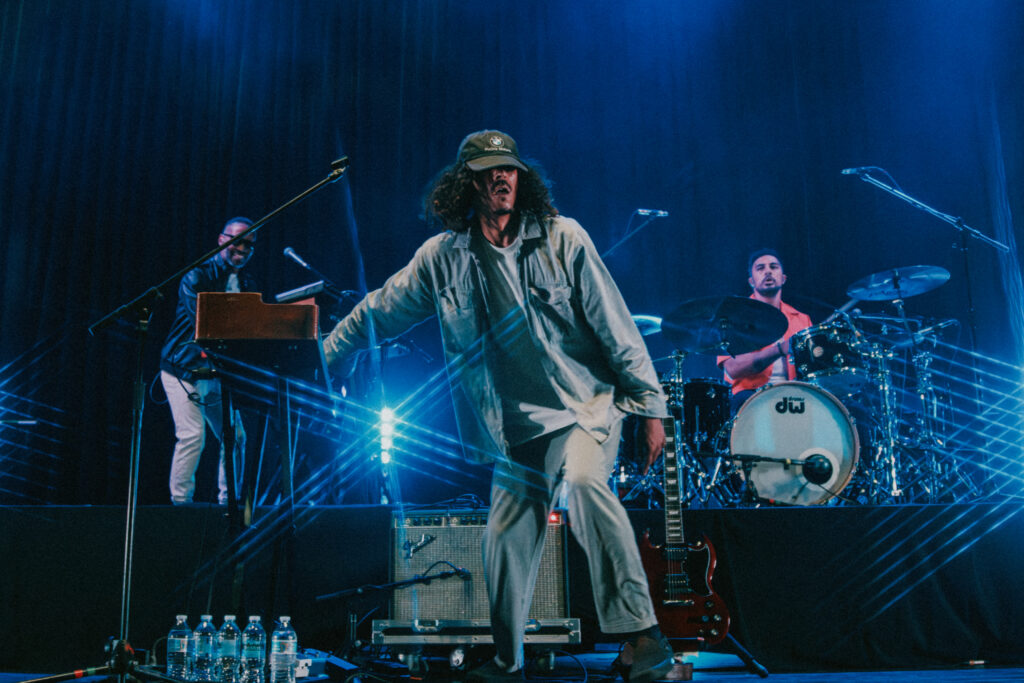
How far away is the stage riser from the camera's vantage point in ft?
12.4

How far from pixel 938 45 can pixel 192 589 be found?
7336mm

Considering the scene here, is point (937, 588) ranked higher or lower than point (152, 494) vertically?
lower

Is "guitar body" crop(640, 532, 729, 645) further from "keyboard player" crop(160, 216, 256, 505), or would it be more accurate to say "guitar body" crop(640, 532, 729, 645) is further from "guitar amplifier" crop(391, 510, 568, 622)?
"keyboard player" crop(160, 216, 256, 505)

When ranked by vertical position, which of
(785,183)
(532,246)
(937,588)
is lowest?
(937,588)

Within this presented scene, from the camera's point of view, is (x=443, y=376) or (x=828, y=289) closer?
(x=443, y=376)

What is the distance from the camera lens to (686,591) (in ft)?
12.1

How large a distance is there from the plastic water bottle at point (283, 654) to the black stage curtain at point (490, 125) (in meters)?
3.62

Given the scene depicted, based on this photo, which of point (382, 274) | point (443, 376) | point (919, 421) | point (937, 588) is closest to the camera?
point (937, 588)

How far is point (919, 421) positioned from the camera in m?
5.78

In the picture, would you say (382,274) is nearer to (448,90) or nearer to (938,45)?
(448,90)

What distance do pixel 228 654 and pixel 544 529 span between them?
5.14 feet

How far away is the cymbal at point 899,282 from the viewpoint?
5.66 m

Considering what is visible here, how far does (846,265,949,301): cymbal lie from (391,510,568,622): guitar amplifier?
3.32 metres

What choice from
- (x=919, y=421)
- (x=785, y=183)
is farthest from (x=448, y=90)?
(x=919, y=421)
